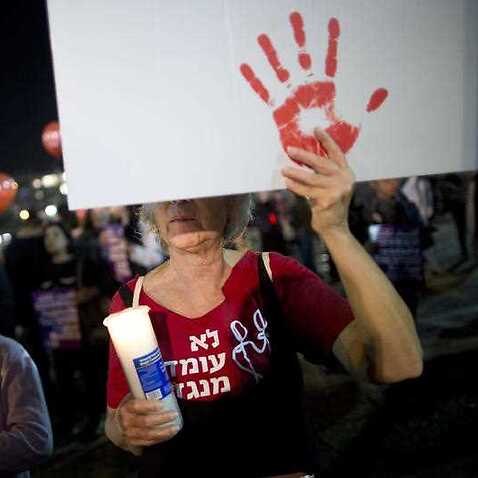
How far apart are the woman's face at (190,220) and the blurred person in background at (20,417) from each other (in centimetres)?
72

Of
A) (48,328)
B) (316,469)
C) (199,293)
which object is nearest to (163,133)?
(199,293)

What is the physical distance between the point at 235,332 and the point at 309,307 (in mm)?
217

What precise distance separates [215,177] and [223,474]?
2.80ft

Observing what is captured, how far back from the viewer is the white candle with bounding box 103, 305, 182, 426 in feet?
3.43

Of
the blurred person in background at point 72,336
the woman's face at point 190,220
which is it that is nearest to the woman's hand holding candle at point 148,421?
the woman's face at point 190,220

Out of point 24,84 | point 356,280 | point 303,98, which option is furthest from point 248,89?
point 24,84

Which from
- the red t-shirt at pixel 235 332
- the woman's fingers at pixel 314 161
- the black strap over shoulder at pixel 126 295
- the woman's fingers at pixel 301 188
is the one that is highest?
the woman's fingers at pixel 314 161

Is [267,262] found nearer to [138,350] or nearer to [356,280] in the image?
[356,280]

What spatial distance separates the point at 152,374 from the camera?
106 cm

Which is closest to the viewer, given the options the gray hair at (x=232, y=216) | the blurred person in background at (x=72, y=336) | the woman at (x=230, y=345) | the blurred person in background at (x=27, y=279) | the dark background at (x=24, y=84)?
the woman at (x=230, y=345)

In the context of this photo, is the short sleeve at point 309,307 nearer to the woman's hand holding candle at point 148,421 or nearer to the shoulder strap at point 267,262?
the shoulder strap at point 267,262

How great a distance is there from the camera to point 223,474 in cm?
135

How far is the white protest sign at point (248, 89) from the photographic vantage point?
0.93m

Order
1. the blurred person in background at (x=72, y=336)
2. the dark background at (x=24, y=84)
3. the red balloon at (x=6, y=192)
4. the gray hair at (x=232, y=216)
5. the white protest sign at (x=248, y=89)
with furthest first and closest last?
the dark background at (x=24, y=84), the red balloon at (x=6, y=192), the blurred person in background at (x=72, y=336), the gray hair at (x=232, y=216), the white protest sign at (x=248, y=89)
